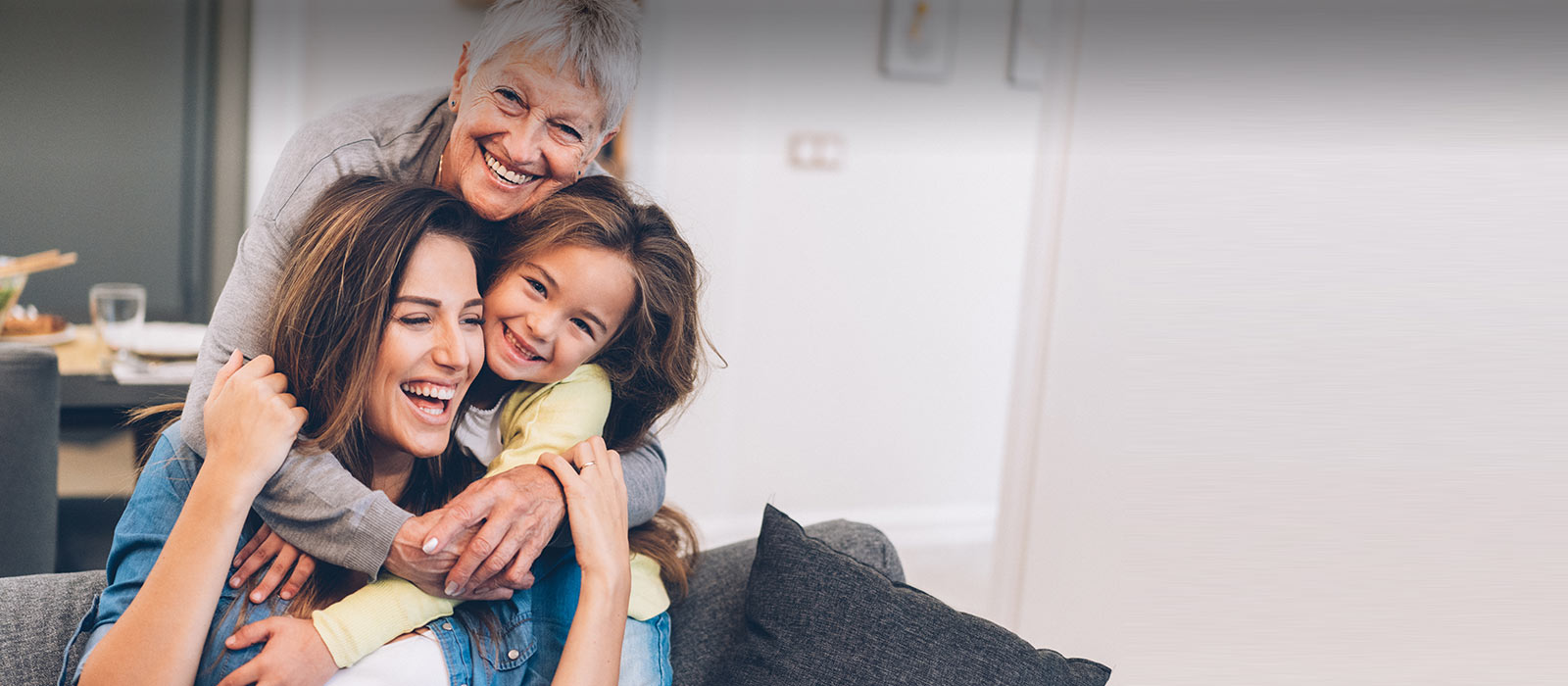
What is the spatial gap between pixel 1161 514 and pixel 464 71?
131 centimetres

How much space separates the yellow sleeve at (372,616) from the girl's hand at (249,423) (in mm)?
136

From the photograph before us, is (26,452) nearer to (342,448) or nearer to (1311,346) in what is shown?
(342,448)

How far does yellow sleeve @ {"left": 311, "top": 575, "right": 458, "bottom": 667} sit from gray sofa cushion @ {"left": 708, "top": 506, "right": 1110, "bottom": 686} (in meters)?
0.34

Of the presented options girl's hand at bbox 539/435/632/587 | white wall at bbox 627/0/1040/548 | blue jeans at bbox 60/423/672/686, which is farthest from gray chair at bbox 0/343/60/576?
white wall at bbox 627/0/1040/548

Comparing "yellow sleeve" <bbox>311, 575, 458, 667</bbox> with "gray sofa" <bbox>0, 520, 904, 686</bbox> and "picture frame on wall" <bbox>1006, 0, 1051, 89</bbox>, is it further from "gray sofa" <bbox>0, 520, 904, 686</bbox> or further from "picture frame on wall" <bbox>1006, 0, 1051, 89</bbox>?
"picture frame on wall" <bbox>1006, 0, 1051, 89</bbox>

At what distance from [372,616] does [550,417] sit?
9.9 inches

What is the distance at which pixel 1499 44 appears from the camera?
1.36 meters

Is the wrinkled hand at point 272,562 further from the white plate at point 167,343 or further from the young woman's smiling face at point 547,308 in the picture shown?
the white plate at point 167,343

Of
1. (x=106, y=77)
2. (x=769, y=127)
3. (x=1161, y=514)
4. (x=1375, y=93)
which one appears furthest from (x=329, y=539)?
(x=106, y=77)

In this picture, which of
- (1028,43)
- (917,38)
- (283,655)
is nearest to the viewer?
(283,655)

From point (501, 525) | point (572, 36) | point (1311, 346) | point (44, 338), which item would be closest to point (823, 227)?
point (1311, 346)

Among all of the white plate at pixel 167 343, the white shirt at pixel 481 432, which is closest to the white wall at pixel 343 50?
the white plate at pixel 167 343

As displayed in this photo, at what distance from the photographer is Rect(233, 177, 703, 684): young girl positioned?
1032 mm

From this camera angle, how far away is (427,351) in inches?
39.9
